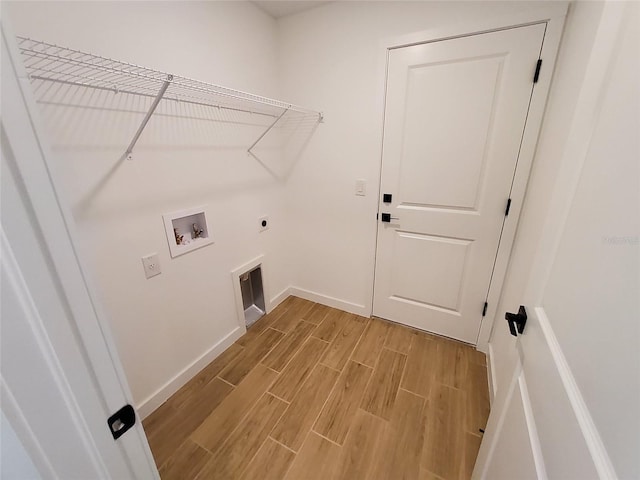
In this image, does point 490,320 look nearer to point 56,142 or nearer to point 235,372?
point 235,372

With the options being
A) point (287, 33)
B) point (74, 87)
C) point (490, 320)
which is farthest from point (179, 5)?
point (490, 320)

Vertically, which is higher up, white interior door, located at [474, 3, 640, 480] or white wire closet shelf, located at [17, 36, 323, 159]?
white wire closet shelf, located at [17, 36, 323, 159]

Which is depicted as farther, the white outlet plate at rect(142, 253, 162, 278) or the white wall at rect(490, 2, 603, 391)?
the white outlet plate at rect(142, 253, 162, 278)

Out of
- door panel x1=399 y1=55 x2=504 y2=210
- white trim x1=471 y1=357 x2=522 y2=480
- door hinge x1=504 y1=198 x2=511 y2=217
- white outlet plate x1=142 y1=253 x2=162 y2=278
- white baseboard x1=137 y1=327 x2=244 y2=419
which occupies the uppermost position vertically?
door panel x1=399 y1=55 x2=504 y2=210

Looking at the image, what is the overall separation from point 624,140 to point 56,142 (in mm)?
1697

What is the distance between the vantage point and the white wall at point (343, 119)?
1645 mm

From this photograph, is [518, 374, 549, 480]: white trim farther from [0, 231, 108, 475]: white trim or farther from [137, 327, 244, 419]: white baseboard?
A: [137, 327, 244, 419]: white baseboard

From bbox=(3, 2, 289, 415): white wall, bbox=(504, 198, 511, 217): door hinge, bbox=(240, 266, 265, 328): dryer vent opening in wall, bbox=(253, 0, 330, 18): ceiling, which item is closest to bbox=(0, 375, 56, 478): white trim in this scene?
bbox=(3, 2, 289, 415): white wall

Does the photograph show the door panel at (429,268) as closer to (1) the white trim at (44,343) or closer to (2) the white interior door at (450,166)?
(2) the white interior door at (450,166)

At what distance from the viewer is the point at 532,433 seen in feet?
2.09

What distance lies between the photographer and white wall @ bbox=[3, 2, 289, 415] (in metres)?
1.07

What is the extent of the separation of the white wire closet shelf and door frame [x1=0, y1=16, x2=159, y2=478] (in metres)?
0.57

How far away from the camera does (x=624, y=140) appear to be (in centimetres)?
46

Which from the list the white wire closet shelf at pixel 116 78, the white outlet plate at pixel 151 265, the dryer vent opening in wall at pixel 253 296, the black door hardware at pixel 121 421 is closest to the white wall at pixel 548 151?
the black door hardware at pixel 121 421
